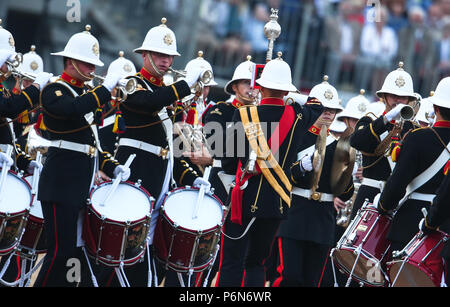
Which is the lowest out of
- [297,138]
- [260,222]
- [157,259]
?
[157,259]

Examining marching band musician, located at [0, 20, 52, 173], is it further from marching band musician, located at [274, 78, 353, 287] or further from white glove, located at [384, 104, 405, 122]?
white glove, located at [384, 104, 405, 122]

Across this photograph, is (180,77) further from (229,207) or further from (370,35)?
(370,35)

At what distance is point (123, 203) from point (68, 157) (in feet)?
1.76

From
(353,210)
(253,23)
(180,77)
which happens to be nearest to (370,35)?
(253,23)

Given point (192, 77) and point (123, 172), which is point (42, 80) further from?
point (192, 77)

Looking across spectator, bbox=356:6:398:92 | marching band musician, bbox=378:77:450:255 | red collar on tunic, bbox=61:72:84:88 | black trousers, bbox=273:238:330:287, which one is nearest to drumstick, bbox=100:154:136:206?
red collar on tunic, bbox=61:72:84:88

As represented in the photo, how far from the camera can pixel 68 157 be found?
23.7 feet

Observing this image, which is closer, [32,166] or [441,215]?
[441,215]

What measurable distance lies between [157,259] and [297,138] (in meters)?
1.48

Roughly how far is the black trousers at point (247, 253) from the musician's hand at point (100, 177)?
1.08m

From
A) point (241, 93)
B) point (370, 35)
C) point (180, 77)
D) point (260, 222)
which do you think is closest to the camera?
point (260, 222)

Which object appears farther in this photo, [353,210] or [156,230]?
[353,210]

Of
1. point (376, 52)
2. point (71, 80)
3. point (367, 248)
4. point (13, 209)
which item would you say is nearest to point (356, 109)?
point (367, 248)

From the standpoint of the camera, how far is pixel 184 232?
7301 millimetres
